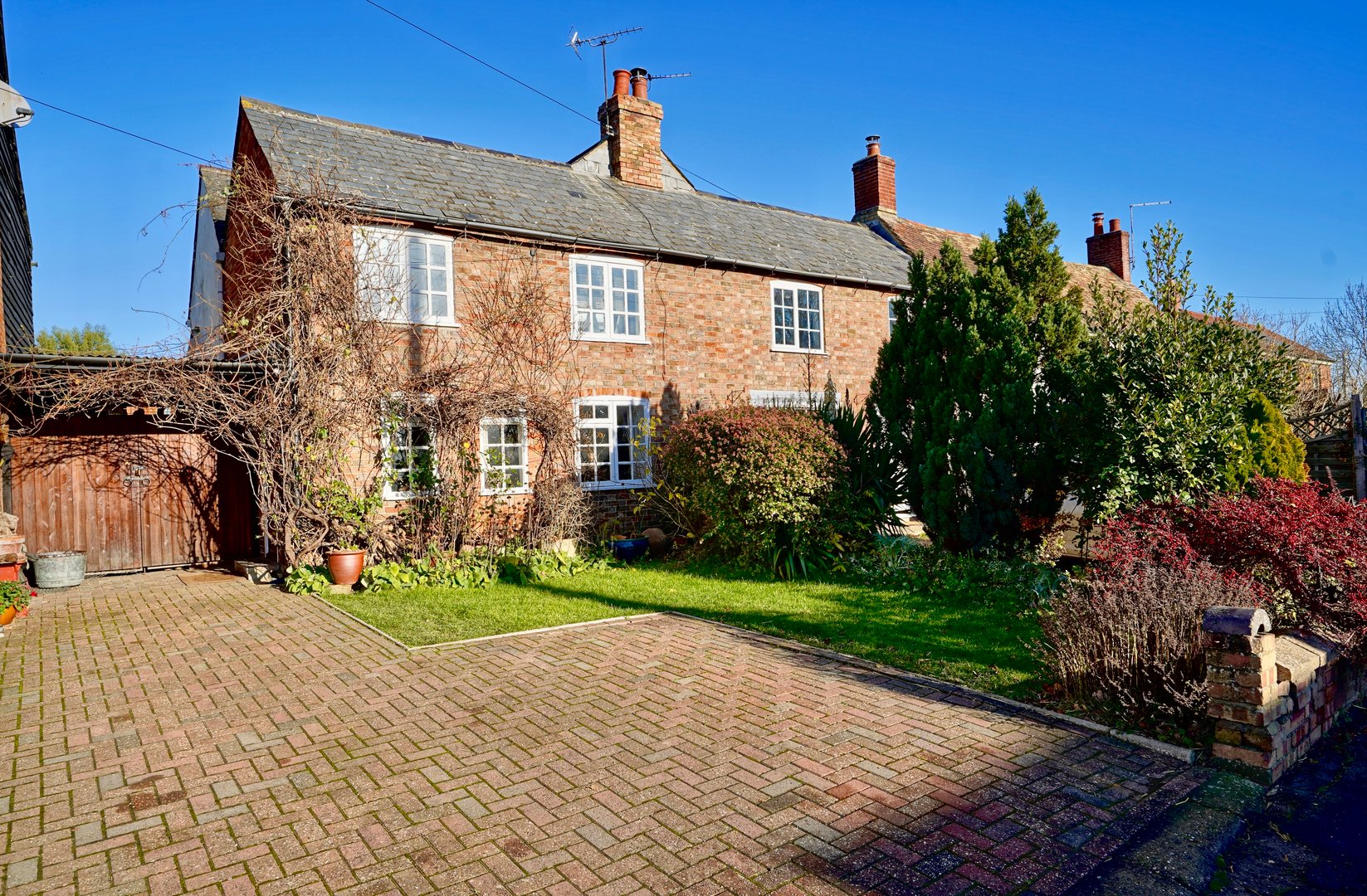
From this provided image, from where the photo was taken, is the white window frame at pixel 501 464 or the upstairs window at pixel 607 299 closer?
the white window frame at pixel 501 464

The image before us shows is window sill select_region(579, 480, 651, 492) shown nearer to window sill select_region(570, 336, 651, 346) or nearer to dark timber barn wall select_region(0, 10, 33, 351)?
window sill select_region(570, 336, 651, 346)

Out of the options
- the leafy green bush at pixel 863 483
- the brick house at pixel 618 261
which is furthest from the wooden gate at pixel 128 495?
the leafy green bush at pixel 863 483

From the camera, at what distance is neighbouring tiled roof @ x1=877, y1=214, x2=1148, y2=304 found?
2291 centimetres

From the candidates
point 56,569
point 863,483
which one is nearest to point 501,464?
point 863,483

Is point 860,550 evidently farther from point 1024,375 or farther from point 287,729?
point 287,729

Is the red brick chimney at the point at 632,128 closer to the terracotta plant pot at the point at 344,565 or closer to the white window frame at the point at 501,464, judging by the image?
the white window frame at the point at 501,464

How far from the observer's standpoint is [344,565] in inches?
426

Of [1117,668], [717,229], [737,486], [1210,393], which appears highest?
[717,229]

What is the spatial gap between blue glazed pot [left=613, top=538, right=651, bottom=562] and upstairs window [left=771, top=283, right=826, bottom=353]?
586 centimetres

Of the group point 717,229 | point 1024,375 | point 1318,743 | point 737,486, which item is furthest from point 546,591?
point 717,229

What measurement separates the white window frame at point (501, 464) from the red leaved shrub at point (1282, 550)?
834 cm

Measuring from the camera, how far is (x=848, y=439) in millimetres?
12531

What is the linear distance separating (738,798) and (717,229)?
15172 mm

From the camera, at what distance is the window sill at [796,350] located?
17.2 m
